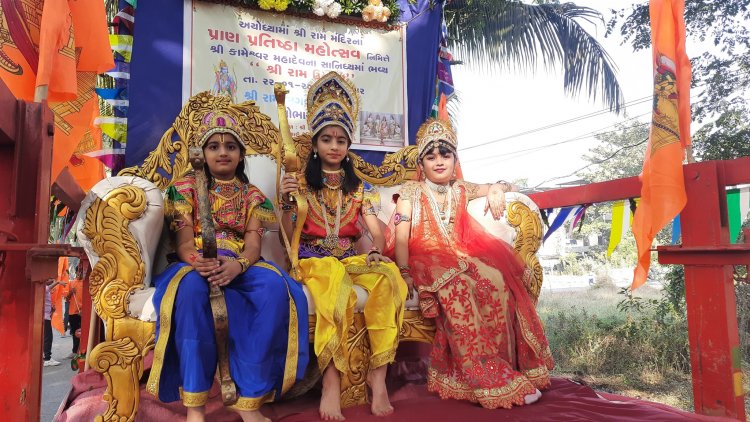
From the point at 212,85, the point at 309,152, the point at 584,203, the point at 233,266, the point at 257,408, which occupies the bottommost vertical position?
the point at 257,408

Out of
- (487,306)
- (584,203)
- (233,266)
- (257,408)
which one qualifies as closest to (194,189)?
(233,266)

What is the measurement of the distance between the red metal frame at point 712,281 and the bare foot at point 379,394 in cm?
169

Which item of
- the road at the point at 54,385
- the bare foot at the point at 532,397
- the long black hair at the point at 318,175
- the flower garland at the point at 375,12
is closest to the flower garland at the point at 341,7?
the flower garland at the point at 375,12

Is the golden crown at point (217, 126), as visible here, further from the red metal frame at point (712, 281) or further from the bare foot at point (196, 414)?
the red metal frame at point (712, 281)

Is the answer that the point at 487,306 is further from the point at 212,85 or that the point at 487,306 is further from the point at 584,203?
the point at 212,85

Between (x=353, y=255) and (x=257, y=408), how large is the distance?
1116 millimetres

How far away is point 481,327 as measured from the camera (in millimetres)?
2350

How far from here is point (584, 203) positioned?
3.43m

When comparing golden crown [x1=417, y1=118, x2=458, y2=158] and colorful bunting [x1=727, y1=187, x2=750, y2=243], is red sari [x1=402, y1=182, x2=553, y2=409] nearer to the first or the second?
golden crown [x1=417, y1=118, x2=458, y2=158]

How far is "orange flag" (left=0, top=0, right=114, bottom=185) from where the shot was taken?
230cm

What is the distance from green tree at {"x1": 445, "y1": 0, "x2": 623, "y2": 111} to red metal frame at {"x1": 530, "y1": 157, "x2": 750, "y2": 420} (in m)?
5.84

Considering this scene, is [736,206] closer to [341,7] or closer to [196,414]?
[196,414]

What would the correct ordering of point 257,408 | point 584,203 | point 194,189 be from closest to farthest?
point 257,408 → point 194,189 → point 584,203

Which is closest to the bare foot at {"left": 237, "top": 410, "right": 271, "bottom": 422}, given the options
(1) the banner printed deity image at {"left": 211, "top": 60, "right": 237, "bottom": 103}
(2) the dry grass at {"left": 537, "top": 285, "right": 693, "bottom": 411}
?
(1) the banner printed deity image at {"left": 211, "top": 60, "right": 237, "bottom": 103}
